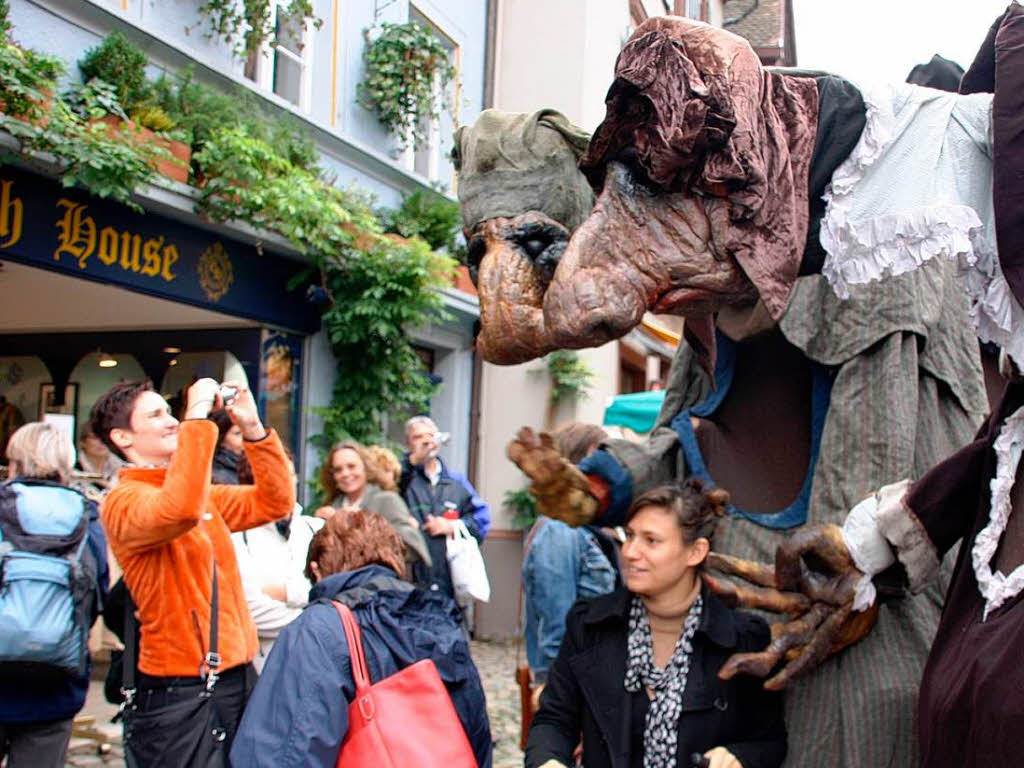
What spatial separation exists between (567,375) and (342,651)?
7.38m

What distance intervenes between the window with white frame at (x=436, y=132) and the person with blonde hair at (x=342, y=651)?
604 cm

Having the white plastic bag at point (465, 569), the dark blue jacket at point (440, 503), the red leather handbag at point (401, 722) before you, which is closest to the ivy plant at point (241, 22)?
the dark blue jacket at point (440, 503)

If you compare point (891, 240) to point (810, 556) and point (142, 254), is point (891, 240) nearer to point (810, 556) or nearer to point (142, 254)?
point (810, 556)

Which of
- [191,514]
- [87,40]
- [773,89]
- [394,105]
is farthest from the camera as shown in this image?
[394,105]

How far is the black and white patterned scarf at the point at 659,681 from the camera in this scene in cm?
233

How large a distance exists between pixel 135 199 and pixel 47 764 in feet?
10.9

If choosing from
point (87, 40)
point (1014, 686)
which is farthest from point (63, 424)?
point (1014, 686)

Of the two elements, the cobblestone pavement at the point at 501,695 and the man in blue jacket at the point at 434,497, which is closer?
the man in blue jacket at the point at 434,497

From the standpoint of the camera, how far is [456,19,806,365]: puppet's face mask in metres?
1.30

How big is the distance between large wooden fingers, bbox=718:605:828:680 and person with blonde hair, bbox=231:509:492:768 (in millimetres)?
1048

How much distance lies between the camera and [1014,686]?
135 cm

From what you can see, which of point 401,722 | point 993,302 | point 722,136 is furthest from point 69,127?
point 993,302

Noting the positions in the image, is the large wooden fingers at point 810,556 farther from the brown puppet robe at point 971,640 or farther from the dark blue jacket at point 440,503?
the dark blue jacket at point 440,503

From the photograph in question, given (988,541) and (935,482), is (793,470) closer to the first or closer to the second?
(935,482)
